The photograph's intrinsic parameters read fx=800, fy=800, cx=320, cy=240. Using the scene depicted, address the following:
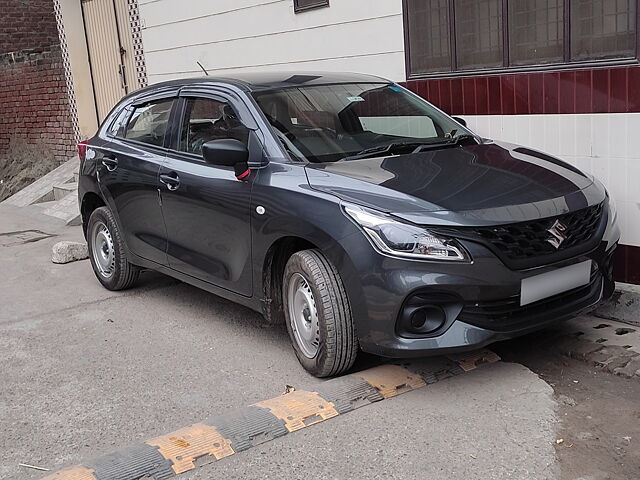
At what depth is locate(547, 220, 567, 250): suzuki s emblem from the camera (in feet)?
13.8

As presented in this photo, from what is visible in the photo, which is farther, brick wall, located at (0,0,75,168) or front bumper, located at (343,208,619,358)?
brick wall, located at (0,0,75,168)

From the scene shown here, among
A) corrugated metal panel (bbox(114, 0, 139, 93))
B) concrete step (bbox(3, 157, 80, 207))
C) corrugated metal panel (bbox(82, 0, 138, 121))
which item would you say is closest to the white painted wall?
corrugated metal panel (bbox(114, 0, 139, 93))

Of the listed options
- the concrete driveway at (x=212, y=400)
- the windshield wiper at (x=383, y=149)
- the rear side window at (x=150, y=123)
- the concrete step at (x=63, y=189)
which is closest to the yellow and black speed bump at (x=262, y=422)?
the concrete driveway at (x=212, y=400)

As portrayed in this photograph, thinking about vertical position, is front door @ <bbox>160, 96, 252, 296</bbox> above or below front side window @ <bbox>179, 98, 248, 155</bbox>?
below

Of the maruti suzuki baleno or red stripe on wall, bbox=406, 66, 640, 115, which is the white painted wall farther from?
the maruti suzuki baleno

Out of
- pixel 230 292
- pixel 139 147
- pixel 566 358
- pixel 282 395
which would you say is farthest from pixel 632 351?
pixel 139 147

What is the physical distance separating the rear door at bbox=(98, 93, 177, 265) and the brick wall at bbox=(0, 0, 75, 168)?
7226 mm

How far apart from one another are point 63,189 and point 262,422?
853cm

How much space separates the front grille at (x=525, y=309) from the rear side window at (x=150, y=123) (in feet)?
9.14

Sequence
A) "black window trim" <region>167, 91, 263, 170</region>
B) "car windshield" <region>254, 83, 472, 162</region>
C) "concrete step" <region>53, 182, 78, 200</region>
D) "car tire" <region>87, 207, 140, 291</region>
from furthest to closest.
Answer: "concrete step" <region>53, 182, 78, 200</region>, "car tire" <region>87, 207, 140, 291</region>, "black window trim" <region>167, 91, 263, 170</region>, "car windshield" <region>254, 83, 472, 162</region>

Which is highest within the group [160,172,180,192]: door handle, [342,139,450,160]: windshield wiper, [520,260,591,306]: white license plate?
[342,139,450,160]: windshield wiper

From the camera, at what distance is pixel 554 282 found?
4.23 m

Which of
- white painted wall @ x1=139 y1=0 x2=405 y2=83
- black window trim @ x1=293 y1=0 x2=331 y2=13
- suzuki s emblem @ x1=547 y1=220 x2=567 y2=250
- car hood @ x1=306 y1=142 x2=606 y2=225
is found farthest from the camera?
black window trim @ x1=293 y1=0 x2=331 y2=13

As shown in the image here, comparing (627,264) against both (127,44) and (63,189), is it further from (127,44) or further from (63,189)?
(127,44)
